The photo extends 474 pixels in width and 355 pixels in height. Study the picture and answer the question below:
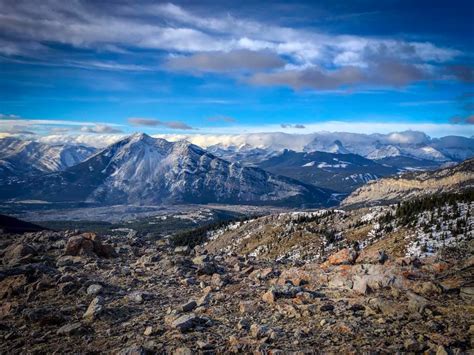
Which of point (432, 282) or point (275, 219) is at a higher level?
point (432, 282)

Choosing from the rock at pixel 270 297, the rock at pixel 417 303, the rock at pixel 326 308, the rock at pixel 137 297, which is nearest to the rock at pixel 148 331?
the rock at pixel 137 297

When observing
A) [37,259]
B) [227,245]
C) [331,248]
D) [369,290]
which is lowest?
[227,245]

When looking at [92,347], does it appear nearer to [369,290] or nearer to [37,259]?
[369,290]

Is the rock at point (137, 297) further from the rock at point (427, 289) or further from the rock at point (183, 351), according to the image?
the rock at point (427, 289)

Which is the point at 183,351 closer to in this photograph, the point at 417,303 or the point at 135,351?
the point at 135,351

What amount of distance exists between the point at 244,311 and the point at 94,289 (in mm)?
10048

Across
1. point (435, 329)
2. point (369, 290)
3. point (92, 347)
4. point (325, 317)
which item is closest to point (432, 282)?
point (369, 290)

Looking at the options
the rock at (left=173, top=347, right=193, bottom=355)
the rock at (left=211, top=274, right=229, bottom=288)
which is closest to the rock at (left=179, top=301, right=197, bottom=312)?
the rock at (left=173, top=347, right=193, bottom=355)

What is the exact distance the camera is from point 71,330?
16641 mm

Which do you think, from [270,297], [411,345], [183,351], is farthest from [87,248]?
[411,345]

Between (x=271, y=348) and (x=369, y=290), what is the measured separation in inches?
340

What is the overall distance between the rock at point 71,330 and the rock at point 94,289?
5.36 metres

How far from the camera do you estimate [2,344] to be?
622 inches

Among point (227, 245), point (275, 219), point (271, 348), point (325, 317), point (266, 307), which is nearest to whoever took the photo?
point (271, 348)
